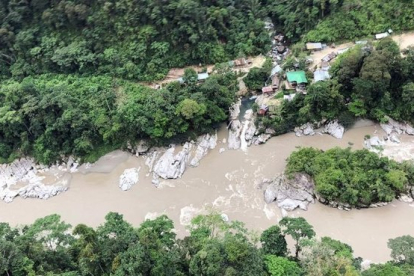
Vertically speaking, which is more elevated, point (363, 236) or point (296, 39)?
point (296, 39)

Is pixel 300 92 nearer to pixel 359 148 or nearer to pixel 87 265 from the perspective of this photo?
pixel 359 148

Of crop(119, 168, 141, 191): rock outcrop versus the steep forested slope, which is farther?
the steep forested slope

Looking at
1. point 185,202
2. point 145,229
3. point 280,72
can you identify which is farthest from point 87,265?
point 280,72

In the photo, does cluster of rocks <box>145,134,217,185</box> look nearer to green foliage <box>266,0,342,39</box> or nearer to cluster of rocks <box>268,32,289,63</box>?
cluster of rocks <box>268,32,289,63</box>

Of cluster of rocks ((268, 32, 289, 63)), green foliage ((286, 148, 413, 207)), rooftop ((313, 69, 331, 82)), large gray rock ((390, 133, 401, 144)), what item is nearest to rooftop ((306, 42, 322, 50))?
cluster of rocks ((268, 32, 289, 63))

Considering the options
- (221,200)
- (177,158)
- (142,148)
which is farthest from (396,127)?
(142,148)

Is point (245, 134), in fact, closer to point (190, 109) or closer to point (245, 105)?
point (245, 105)
